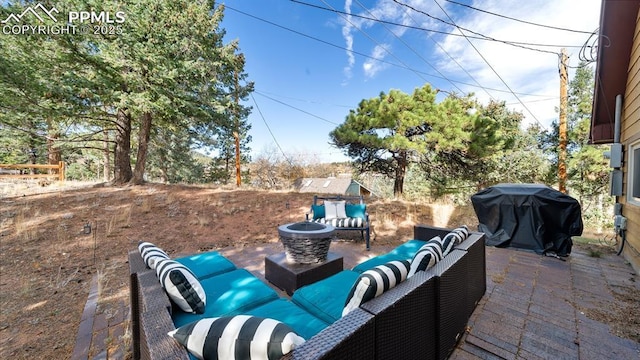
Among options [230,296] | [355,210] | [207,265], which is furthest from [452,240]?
[355,210]

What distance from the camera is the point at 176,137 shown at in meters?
14.2

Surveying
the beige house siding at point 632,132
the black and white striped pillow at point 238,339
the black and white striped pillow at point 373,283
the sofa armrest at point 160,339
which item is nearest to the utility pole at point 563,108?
the beige house siding at point 632,132

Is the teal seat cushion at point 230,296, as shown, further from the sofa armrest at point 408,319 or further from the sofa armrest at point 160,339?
the sofa armrest at point 408,319

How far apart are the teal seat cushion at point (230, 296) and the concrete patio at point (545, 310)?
0.72m

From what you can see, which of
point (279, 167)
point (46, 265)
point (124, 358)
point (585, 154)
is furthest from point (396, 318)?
point (585, 154)

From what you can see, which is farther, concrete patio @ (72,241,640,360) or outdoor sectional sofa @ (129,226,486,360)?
concrete patio @ (72,241,640,360)

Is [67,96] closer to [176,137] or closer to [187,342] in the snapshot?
[176,137]

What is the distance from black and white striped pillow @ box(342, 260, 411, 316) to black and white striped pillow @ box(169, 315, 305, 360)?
42 cm

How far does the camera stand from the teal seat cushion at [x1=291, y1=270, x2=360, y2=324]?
5.25ft

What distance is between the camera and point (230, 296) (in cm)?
175

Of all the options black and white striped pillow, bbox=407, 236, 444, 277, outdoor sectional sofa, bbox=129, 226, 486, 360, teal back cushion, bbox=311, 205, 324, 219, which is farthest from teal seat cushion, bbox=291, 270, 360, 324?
teal back cushion, bbox=311, 205, 324, 219

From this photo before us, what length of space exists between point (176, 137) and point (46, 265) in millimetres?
12373

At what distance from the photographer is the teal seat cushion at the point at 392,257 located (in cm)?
234

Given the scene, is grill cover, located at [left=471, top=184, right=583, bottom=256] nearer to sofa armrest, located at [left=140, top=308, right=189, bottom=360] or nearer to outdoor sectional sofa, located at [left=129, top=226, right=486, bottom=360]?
outdoor sectional sofa, located at [left=129, top=226, right=486, bottom=360]
